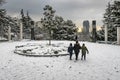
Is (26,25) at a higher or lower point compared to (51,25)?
higher

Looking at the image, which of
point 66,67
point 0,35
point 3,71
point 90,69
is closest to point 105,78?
point 90,69

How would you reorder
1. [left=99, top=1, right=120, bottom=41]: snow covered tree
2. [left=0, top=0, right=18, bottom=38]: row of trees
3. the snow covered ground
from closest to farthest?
the snow covered ground, [left=99, top=1, right=120, bottom=41]: snow covered tree, [left=0, top=0, right=18, bottom=38]: row of trees

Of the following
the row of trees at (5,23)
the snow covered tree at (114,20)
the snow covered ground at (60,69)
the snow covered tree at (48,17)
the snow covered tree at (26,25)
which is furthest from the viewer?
the snow covered tree at (26,25)

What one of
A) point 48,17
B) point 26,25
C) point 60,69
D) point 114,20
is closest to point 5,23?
point 26,25

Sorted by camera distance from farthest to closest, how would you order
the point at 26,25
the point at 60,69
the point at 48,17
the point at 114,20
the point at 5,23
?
1. the point at 26,25
2. the point at 5,23
3. the point at 114,20
4. the point at 48,17
5. the point at 60,69

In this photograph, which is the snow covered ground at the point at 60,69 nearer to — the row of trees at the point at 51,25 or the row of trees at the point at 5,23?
the row of trees at the point at 51,25

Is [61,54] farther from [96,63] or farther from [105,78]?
[105,78]

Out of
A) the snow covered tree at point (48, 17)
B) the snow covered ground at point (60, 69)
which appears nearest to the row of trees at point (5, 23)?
the snow covered tree at point (48, 17)

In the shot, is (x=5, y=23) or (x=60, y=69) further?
(x=5, y=23)

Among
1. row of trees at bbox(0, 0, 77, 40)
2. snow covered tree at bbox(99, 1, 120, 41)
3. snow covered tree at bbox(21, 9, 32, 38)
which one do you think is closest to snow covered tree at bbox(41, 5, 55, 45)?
row of trees at bbox(0, 0, 77, 40)

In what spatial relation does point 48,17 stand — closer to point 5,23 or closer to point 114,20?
point 114,20

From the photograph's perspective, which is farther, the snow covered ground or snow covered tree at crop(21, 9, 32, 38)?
snow covered tree at crop(21, 9, 32, 38)

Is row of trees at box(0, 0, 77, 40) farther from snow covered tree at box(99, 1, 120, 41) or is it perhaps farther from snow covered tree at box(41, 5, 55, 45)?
snow covered tree at box(99, 1, 120, 41)

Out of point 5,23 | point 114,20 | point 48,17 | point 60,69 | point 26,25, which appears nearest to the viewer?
point 60,69
